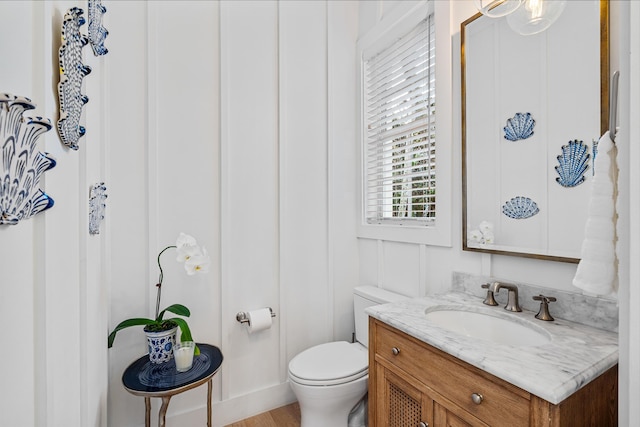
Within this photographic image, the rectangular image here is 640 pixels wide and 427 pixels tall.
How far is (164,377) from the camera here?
51.9 inches

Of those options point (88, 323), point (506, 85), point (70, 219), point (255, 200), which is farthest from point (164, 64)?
point (506, 85)

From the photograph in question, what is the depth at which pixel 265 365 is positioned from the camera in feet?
6.26

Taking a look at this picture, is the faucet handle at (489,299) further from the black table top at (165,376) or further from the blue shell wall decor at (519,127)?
the black table top at (165,376)

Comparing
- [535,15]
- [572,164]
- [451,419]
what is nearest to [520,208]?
[572,164]

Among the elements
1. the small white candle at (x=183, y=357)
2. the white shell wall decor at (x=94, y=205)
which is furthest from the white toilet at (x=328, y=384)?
the white shell wall decor at (x=94, y=205)

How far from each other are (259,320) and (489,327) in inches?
46.0

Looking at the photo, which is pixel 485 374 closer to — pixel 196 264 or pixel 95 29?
pixel 196 264

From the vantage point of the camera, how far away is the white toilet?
1.50 metres

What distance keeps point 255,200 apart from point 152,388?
1046 mm

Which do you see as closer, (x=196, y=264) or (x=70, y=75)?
(x=70, y=75)

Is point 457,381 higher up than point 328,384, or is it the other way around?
point 457,381

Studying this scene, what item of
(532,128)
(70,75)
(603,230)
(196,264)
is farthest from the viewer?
(196,264)

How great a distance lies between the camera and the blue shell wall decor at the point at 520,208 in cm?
125

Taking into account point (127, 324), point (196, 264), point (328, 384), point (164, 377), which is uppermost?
point (196, 264)
